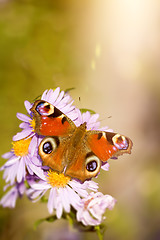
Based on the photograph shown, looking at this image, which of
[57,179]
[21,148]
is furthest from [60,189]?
[21,148]

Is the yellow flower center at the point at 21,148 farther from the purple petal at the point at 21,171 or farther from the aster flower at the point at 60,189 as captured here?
the aster flower at the point at 60,189

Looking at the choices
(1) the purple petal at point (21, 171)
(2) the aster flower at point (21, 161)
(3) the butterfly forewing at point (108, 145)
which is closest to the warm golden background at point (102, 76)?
(2) the aster flower at point (21, 161)

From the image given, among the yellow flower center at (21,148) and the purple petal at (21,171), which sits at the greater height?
the yellow flower center at (21,148)

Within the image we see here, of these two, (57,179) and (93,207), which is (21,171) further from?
(93,207)

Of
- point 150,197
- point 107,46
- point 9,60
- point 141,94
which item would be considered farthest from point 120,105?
point 9,60

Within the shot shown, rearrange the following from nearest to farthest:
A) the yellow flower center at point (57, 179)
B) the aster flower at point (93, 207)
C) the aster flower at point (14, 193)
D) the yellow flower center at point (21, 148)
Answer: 1. the aster flower at point (93, 207)
2. the yellow flower center at point (57, 179)
3. the yellow flower center at point (21, 148)
4. the aster flower at point (14, 193)

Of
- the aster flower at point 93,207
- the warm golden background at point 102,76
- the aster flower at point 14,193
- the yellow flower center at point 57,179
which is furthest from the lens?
the warm golden background at point 102,76

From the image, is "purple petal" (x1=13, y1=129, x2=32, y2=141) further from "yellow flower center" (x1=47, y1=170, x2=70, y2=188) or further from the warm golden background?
the warm golden background

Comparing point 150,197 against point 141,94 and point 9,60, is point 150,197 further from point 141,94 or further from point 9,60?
point 9,60

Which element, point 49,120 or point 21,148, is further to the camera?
point 21,148
